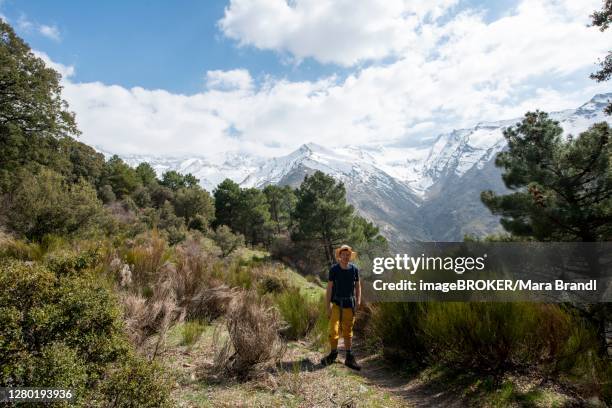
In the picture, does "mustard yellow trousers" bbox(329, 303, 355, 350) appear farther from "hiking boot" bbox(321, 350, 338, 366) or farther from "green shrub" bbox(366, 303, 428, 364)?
"green shrub" bbox(366, 303, 428, 364)

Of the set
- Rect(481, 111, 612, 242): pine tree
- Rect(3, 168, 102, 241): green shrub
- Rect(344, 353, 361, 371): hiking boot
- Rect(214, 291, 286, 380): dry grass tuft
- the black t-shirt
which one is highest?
Rect(481, 111, 612, 242): pine tree

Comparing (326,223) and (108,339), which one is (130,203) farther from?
(108,339)

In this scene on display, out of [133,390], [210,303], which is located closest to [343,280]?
[210,303]

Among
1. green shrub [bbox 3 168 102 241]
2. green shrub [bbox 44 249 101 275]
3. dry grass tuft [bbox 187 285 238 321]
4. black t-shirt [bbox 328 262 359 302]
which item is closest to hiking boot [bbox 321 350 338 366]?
black t-shirt [bbox 328 262 359 302]

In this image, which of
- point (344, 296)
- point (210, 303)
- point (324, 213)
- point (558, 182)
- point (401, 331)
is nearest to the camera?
point (344, 296)

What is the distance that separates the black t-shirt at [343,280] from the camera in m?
5.58

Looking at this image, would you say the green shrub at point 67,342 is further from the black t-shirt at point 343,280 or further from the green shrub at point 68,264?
the black t-shirt at point 343,280

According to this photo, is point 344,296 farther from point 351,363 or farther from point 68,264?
point 68,264

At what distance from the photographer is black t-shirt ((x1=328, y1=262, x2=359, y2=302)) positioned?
5.58m

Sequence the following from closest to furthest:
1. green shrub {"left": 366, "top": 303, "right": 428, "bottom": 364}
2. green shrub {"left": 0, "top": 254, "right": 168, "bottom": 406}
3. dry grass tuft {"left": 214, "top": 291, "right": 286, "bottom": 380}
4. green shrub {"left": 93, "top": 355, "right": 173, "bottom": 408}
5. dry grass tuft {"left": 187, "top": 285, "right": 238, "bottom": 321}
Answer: green shrub {"left": 0, "top": 254, "right": 168, "bottom": 406} < green shrub {"left": 93, "top": 355, "right": 173, "bottom": 408} < dry grass tuft {"left": 214, "top": 291, "right": 286, "bottom": 380} < green shrub {"left": 366, "top": 303, "right": 428, "bottom": 364} < dry grass tuft {"left": 187, "top": 285, "right": 238, "bottom": 321}

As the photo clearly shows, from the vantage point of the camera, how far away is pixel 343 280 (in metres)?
5.62

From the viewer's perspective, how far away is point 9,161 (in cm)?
1841

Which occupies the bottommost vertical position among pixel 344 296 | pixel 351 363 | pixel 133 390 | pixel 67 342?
pixel 351 363

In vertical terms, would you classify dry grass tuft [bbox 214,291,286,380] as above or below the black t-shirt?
below
